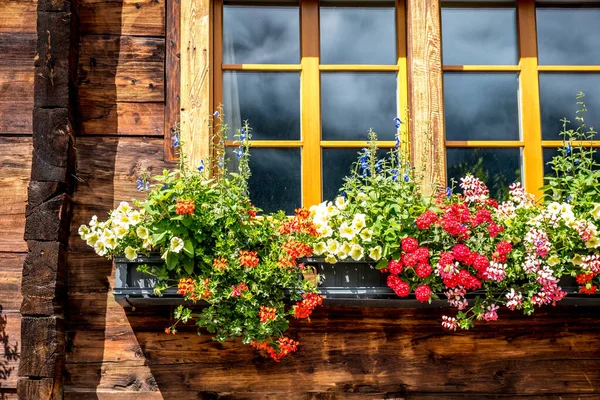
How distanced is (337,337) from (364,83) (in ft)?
4.05

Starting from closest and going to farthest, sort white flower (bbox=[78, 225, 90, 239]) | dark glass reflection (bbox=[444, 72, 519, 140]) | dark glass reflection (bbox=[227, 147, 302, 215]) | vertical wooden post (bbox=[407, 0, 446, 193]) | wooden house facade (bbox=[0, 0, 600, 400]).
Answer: white flower (bbox=[78, 225, 90, 239]) < wooden house facade (bbox=[0, 0, 600, 400]) < vertical wooden post (bbox=[407, 0, 446, 193]) < dark glass reflection (bbox=[227, 147, 302, 215]) < dark glass reflection (bbox=[444, 72, 519, 140])

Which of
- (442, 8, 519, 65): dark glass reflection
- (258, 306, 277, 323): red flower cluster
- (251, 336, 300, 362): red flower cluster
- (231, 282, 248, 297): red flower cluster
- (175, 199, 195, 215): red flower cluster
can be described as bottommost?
(251, 336, 300, 362): red flower cluster

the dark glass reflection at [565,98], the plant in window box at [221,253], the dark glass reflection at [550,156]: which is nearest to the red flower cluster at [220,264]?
the plant in window box at [221,253]

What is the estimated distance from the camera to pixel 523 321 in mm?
3816

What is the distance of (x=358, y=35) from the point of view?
4176mm

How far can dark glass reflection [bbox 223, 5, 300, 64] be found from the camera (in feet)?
13.6

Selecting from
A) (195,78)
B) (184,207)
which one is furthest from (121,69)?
(184,207)

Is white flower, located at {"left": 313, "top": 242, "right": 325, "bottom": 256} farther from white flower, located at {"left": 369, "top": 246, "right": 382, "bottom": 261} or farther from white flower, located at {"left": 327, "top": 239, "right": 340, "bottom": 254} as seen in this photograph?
white flower, located at {"left": 369, "top": 246, "right": 382, "bottom": 261}

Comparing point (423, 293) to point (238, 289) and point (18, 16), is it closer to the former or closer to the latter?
point (238, 289)

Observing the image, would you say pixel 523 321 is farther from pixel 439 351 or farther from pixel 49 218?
pixel 49 218

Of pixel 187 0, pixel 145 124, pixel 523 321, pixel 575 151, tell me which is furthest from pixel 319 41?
pixel 523 321

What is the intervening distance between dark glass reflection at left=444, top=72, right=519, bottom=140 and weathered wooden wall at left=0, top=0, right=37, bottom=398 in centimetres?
201

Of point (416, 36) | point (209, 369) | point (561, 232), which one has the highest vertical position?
point (416, 36)

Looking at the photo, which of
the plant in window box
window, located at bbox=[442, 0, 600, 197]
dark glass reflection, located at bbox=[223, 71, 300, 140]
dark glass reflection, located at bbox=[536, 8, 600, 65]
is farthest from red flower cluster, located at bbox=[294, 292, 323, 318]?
dark glass reflection, located at bbox=[536, 8, 600, 65]
